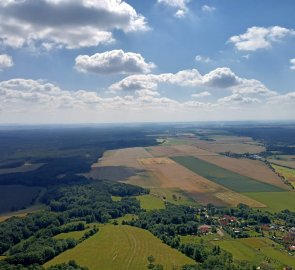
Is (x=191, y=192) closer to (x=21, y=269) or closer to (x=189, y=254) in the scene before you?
(x=189, y=254)

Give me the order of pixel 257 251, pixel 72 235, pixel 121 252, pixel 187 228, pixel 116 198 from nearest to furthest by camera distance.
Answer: pixel 121 252, pixel 257 251, pixel 72 235, pixel 187 228, pixel 116 198

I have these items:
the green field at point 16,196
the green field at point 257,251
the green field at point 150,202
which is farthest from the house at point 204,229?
the green field at point 16,196

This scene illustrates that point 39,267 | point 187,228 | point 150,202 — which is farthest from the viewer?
point 150,202

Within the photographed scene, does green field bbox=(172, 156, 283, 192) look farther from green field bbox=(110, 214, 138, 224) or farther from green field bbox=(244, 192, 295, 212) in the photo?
green field bbox=(110, 214, 138, 224)

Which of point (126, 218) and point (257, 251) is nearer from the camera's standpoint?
point (257, 251)

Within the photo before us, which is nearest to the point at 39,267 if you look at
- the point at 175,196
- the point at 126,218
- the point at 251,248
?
the point at 126,218

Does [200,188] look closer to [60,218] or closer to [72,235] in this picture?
[60,218]

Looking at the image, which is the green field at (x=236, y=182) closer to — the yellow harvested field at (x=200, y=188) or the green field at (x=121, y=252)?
the yellow harvested field at (x=200, y=188)
